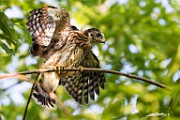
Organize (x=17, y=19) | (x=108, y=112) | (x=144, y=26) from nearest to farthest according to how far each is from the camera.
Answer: (x=108, y=112) → (x=17, y=19) → (x=144, y=26)

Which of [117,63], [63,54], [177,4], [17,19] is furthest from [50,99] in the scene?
[177,4]

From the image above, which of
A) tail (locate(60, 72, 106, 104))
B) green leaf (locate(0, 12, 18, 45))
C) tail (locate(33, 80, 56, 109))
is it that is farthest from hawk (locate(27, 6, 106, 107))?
green leaf (locate(0, 12, 18, 45))

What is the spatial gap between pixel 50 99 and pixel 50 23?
74 cm

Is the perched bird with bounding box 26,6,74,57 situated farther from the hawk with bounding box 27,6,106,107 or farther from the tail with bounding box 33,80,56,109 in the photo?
the tail with bounding box 33,80,56,109

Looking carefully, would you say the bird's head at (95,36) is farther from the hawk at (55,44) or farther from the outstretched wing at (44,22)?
the outstretched wing at (44,22)

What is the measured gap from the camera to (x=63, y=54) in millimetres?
4688

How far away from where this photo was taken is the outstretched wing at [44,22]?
15.3 feet

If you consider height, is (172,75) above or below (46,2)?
below

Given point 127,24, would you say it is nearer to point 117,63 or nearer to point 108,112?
point 117,63

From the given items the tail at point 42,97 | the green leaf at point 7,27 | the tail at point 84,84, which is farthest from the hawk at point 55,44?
the green leaf at point 7,27

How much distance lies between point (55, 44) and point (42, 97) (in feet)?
1.78

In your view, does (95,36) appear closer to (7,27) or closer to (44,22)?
(44,22)

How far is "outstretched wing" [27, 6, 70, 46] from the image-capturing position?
4.65 m

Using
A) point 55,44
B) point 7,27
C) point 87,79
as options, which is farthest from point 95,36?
point 7,27
